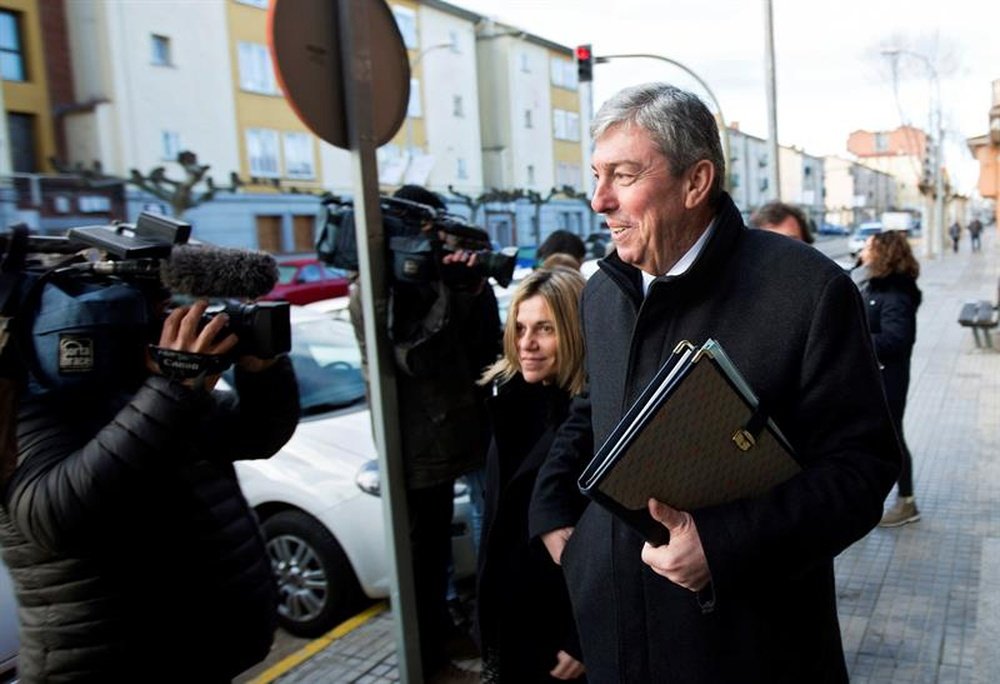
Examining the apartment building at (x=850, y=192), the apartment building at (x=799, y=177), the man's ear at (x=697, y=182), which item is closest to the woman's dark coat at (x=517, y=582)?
the man's ear at (x=697, y=182)

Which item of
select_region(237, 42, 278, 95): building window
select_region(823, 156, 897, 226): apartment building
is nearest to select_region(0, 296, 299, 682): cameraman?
select_region(237, 42, 278, 95): building window

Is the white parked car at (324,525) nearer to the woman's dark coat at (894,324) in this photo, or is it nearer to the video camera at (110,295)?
the video camera at (110,295)

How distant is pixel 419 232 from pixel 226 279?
1.04m

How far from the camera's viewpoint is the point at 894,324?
481cm

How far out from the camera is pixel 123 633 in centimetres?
198

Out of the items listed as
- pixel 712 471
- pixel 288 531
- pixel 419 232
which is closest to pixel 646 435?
pixel 712 471

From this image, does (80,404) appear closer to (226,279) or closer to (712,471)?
(226,279)

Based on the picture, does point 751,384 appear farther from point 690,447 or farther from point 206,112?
point 206,112

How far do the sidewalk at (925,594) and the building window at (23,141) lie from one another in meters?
26.0

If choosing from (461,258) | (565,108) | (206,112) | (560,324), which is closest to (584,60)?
(461,258)

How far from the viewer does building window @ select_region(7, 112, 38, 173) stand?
2581 centimetres

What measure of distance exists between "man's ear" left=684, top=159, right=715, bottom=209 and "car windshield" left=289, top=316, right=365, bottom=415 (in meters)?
3.56

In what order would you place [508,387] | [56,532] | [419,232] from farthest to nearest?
[419,232]
[508,387]
[56,532]

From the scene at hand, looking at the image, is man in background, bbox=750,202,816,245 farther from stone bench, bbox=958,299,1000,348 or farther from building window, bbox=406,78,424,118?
building window, bbox=406,78,424,118
